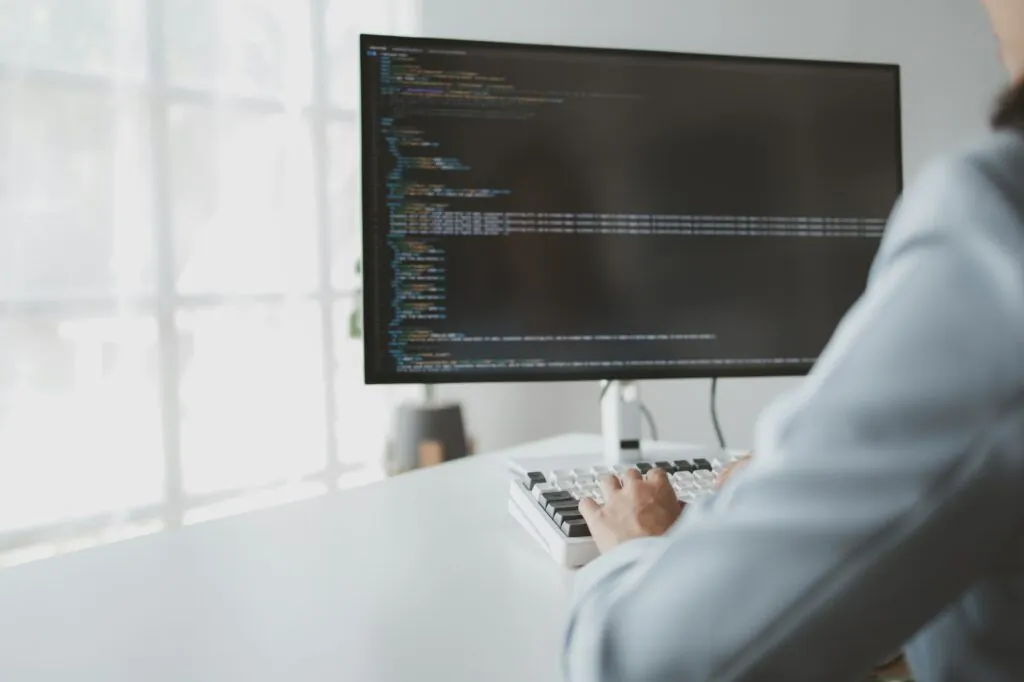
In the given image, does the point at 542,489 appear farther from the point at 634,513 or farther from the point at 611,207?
the point at 611,207

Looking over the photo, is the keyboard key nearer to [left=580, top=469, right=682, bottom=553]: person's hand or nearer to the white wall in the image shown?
[left=580, top=469, right=682, bottom=553]: person's hand

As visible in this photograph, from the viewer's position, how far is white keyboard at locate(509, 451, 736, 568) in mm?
852

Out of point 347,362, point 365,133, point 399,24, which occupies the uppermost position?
point 399,24

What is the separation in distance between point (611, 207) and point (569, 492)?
417 mm

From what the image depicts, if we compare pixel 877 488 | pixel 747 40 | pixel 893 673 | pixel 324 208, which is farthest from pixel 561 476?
pixel 747 40

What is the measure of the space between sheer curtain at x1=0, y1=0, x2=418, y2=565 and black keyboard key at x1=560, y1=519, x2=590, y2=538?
1.73 metres

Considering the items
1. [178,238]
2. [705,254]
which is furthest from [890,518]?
[178,238]

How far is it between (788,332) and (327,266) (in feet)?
6.00

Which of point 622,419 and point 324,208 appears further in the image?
point 324,208

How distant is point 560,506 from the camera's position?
2.95 feet

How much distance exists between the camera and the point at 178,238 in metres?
2.45

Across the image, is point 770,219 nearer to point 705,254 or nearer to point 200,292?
point 705,254

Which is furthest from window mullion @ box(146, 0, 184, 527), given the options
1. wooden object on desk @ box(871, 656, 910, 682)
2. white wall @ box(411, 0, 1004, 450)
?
wooden object on desk @ box(871, 656, 910, 682)

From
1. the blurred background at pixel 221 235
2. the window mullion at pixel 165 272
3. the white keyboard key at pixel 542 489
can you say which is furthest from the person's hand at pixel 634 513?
the window mullion at pixel 165 272
